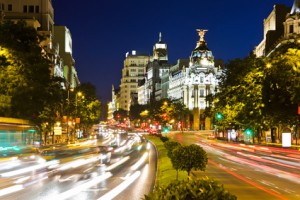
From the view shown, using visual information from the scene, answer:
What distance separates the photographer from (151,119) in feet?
582

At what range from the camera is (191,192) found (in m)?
7.24

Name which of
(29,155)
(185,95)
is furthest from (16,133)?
(185,95)

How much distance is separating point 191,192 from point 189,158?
469 inches

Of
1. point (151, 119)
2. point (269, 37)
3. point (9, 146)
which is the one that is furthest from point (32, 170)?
point (151, 119)

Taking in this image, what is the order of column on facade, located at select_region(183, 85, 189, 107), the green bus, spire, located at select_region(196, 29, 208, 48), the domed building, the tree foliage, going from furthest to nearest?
column on facade, located at select_region(183, 85, 189, 107), the domed building, spire, located at select_region(196, 29, 208, 48), the tree foliage, the green bus

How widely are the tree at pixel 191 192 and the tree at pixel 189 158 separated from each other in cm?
1157

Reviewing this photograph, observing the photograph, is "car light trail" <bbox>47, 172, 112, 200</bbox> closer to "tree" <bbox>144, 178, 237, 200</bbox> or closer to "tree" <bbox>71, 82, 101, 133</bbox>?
"tree" <bbox>144, 178, 237, 200</bbox>

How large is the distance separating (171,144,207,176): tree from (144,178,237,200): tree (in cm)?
1157

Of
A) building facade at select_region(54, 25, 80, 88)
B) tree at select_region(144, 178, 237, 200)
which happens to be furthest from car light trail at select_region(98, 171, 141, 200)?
building facade at select_region(54, 25, 80, 88)

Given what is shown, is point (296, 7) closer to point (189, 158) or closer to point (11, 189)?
point (189, 158)

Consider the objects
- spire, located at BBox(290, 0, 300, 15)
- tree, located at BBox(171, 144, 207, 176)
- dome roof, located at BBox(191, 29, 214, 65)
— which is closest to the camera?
tree, located at BBox(171, 144, 207, 176)

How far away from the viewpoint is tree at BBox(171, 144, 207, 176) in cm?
1911

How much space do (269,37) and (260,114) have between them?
54929mm

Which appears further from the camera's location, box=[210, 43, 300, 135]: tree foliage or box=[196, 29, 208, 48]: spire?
box=[196, 29, 208, 48]: spire
